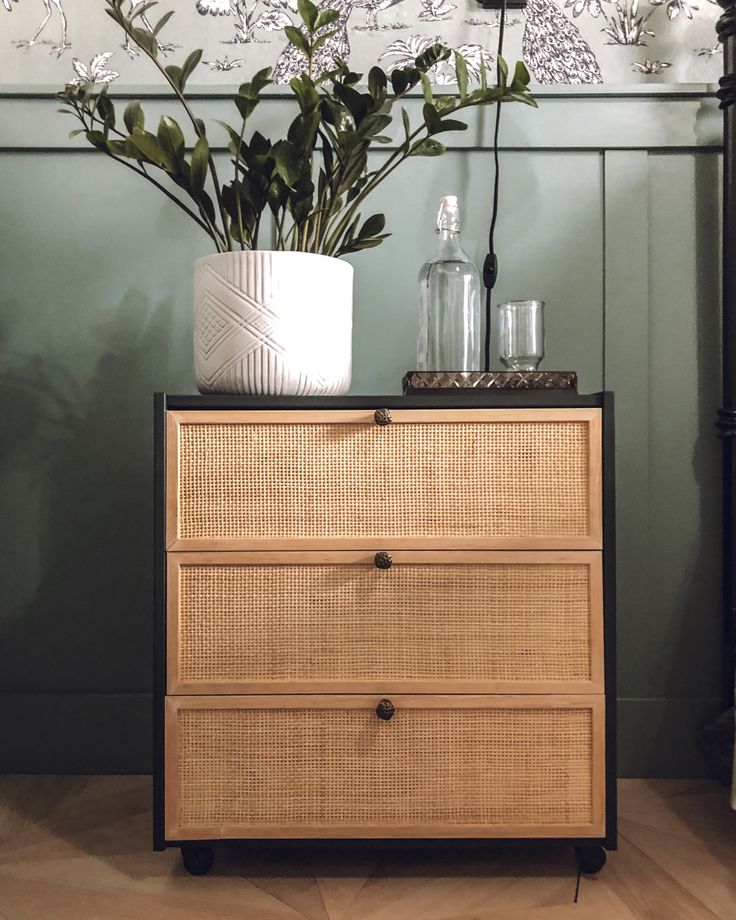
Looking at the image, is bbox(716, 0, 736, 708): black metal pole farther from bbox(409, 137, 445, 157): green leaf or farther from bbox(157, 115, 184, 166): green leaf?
bbox(157, 115, 184, 166): green leaf

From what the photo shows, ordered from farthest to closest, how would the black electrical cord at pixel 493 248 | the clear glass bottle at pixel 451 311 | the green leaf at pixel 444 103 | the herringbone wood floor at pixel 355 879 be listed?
the black electrical cord at pixel 493 248, the clear glass bottle at pixel 451 311, the green leaf at pixel 444 103, the herringbone wood floor at pixel 355 879

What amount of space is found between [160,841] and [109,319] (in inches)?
31.3

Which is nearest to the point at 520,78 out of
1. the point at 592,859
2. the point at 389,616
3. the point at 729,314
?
the point at 729,314

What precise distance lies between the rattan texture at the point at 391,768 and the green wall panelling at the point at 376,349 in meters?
0.38

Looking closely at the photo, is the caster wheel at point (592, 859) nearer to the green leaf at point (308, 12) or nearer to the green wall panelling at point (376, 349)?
the green wall panelling at point (376, 349)

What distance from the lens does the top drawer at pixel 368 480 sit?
0.85 metres

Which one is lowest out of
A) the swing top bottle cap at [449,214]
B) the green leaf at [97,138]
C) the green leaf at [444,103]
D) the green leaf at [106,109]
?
the swing top bottle cap at [449,214]

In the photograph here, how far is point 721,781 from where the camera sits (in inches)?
44.8

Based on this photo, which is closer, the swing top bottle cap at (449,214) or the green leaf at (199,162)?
the green leaf at (199,162)

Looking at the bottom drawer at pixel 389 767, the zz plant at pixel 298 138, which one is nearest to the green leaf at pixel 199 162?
the zz plant at pixel 298 138

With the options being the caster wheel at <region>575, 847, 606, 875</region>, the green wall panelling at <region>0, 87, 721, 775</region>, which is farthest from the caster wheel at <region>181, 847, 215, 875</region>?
the caster wheel at <region>575, 847, 606, 875</region>

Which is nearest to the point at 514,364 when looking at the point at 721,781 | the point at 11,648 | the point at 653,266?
the point at 653,266

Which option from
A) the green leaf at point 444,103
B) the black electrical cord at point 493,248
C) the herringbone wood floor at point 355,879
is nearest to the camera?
the herringbone wood floor at point 355,879

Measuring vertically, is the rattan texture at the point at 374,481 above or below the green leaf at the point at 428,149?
below
